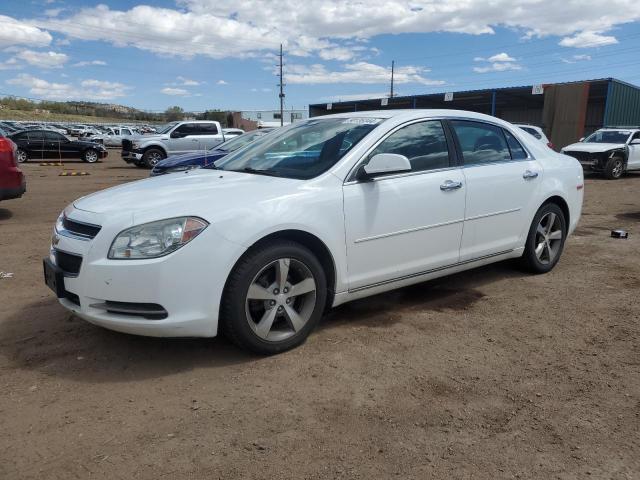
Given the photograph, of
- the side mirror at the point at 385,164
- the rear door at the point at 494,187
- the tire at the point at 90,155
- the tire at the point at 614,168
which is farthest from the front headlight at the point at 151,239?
the tire at the point at 90,155

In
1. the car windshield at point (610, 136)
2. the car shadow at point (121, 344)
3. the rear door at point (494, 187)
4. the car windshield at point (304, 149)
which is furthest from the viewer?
the car windshield at point (610, 136)

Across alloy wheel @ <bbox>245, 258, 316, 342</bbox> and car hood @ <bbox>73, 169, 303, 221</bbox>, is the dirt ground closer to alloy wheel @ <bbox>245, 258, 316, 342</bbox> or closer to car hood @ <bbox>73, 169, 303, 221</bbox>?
alloy wheel @ <bbox>245, 258, 316, 342</bbox>

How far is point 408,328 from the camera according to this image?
12.9 ft

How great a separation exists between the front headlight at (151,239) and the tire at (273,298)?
37 centimetres

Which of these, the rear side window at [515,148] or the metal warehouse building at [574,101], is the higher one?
the metal warehouse building at [574,101]

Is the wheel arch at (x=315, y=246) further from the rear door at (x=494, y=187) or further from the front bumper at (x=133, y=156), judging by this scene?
the front bumper at (x=133, y=156)

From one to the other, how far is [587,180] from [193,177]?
1557 centimetres

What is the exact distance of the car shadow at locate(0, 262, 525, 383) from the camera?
3291 millimetres

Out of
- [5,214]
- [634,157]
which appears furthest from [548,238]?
[634,157]

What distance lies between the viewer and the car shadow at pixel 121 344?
3.29 m

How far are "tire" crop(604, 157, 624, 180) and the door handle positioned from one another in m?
14.3

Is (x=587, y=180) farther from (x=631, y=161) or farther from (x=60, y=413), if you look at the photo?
(x=60, y=413)

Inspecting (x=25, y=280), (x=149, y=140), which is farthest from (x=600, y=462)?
(x=149, y=140)

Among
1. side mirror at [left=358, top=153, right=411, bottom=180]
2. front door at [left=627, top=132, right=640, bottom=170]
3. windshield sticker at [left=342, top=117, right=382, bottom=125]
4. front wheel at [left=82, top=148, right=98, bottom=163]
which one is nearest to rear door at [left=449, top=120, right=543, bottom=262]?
windshield sticker at [left=342, top=117, right=382, bottom=125]
